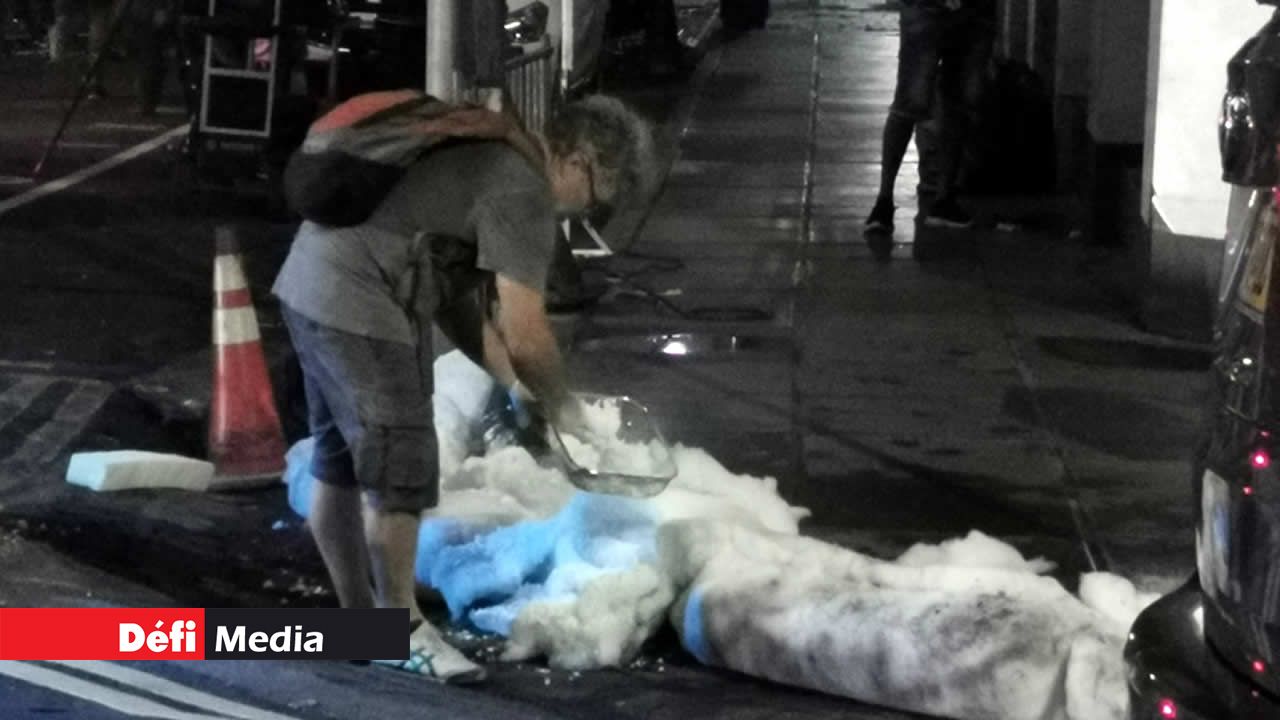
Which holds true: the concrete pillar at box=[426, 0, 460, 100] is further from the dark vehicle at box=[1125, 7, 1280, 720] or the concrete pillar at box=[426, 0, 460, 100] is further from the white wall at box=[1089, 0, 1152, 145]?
the white wall at box=[1089, 0, 1152, 145]

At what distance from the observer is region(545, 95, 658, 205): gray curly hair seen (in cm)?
485

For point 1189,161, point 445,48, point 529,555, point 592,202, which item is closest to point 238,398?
point 445,48

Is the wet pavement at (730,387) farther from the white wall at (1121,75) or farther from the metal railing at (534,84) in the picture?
the metal railing at (534,84)

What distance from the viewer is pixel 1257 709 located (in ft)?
10.2

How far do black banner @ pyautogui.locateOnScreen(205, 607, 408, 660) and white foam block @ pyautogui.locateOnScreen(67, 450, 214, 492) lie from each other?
1303 millimetres

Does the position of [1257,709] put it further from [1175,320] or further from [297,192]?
[1175,320]

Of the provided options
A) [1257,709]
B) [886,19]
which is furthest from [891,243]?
[886,19]

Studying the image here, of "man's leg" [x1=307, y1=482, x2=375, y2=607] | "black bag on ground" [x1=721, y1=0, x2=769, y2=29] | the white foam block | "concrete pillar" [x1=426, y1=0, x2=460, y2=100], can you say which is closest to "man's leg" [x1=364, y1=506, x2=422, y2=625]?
"man's leg" [x1=307, y1=482, x2=375, y2=607]

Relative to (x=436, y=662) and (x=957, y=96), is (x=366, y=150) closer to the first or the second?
(x=436, y=662)

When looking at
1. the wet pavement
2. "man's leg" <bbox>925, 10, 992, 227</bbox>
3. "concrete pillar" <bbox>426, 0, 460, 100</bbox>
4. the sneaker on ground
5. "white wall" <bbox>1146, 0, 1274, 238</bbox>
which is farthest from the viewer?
"man's leg" <bbox>925, 10, 992, 227</bbox>

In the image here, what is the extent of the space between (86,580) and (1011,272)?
5.61m

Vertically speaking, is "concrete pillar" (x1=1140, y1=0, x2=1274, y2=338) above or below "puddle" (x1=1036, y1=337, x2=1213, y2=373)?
above

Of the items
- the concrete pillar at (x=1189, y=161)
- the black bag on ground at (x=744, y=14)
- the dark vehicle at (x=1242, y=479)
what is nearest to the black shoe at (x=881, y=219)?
the concrete pillar at (x=1189, y=161)

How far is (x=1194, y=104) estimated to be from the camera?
8.66 meters
